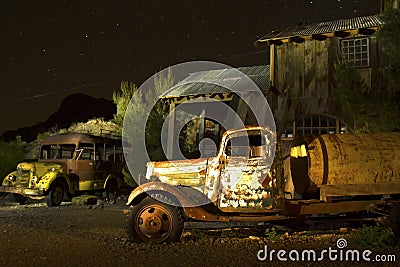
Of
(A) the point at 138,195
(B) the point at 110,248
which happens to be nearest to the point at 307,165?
(A) the point at 138,195

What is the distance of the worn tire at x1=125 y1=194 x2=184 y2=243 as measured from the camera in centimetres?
820

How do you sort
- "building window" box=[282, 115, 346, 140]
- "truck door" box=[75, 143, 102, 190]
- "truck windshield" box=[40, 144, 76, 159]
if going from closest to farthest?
1. "building window" box=[282, 115, 346, 140]
2. "truck door" box=[75, 143, 102, 190]
3. "truck windshield" box=[40, 144, 76, 159]

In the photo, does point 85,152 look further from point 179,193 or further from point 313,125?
point 179,193

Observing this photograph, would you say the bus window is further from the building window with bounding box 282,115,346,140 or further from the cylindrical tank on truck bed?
the cylindrical tank on truck bed

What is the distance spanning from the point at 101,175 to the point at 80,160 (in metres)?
1.30

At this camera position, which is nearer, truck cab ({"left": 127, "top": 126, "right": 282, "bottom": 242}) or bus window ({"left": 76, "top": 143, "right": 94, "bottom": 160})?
truck cab ({"left": 127, "top": 126, "right": 282, "bottom": 242})

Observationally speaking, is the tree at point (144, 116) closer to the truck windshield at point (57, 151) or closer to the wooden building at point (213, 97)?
the wooden building at point (213, 97)

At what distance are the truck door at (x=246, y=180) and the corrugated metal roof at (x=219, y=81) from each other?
8.98 metres

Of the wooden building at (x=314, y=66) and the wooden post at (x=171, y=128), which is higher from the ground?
the wooden building at (x=314, y=66)

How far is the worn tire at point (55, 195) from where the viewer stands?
15.6m

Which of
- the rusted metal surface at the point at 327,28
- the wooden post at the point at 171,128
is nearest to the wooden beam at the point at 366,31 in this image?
the rusted metal surface at the point at 327,28

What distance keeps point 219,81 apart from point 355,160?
449 inches

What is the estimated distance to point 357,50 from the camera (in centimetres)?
1541

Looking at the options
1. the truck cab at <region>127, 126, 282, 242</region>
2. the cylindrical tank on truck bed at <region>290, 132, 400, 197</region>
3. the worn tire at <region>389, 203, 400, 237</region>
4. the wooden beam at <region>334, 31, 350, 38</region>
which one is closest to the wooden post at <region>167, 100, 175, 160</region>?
the wooden beam at <region>334, 31, 350, 38</region>
